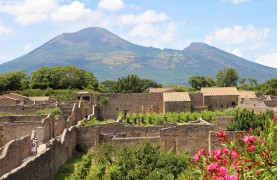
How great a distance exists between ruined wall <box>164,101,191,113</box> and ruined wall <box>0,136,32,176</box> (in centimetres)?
2406

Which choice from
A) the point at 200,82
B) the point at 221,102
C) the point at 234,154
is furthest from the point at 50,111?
the point at 200,82

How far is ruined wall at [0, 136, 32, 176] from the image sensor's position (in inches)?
733

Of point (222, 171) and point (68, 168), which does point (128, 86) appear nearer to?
point (68, 168)

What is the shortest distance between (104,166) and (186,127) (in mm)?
5892

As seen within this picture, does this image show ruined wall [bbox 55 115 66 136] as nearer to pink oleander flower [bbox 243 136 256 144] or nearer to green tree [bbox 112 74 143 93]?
pink oleander flower [bbox 243 136 256 144]

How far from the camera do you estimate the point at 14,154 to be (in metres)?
20.7

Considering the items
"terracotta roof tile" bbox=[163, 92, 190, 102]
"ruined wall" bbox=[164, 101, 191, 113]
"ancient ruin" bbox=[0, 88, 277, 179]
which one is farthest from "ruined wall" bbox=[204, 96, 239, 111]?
"ruined wall" bbox=[164, 101, 191, 113]

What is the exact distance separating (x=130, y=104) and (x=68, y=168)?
2768 centimetres

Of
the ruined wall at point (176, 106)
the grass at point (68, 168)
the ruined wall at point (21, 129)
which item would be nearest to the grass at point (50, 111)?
the ruined wall at point (21, 129)

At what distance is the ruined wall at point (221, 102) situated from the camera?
49.9 m

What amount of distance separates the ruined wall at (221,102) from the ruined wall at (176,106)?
11.7 ft

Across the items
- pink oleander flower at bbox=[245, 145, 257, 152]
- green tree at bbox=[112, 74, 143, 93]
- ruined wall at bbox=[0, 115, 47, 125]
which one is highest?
green tree at bbox=[112, 74, 143, 93]

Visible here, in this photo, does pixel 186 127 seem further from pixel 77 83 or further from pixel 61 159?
pixel 77 83

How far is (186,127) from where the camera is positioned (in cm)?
2675
